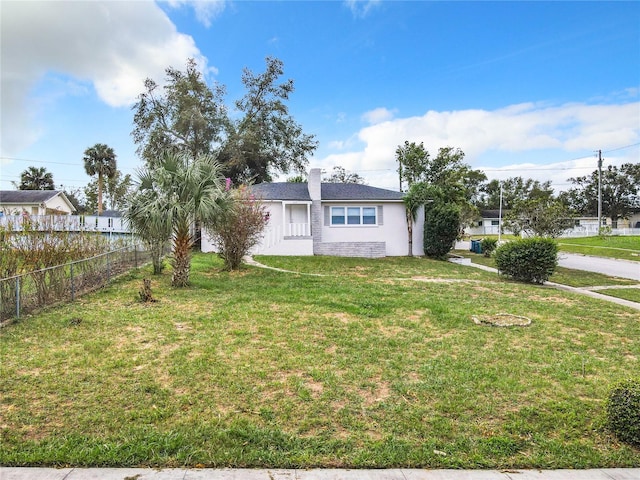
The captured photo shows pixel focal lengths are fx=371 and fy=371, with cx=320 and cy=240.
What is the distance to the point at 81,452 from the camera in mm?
2953

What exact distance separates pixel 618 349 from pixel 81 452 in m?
7.16

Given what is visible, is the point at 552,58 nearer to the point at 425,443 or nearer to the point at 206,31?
the point at 206,31

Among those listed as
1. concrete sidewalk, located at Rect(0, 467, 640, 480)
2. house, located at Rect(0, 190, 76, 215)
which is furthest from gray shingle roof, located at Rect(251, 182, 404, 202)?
house, located at Rect(0, 190, 76, 215)

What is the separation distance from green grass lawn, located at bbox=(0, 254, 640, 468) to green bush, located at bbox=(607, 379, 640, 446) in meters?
0.15

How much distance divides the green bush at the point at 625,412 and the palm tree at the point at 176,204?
9.29 meters

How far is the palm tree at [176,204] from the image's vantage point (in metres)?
10.3

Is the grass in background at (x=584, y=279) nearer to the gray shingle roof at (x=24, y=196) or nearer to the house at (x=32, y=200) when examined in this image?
the house at (x=32, y=200)

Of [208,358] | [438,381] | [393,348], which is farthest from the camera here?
[393,348]

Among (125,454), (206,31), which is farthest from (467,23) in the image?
(125,454)

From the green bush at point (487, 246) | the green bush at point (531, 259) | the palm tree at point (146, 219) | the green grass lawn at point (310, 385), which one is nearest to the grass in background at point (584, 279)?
the green bush at point (531, 259)

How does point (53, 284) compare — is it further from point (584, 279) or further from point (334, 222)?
point (584, 279)

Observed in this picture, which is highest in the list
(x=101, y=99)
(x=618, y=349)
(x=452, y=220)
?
(x=101, y=99)

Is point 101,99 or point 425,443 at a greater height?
point 101,99

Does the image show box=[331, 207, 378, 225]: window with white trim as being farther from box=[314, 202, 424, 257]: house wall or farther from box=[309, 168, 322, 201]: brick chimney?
box=[309, 168, 322, 201]: brick chimney
